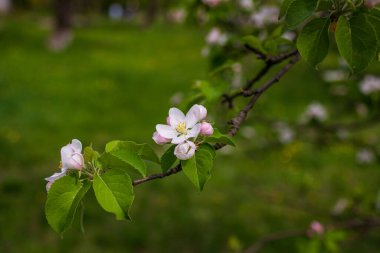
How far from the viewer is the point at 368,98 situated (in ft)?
9.62

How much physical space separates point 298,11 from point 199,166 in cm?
45

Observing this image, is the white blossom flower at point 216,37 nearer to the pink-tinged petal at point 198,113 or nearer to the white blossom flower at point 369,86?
the white blossom flower at point 369,86

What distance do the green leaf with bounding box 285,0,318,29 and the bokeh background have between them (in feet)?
2.66

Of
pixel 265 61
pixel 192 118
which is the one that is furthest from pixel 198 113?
pixel 265 61

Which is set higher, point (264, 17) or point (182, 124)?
point (264, 17)

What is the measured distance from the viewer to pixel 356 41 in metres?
1.18

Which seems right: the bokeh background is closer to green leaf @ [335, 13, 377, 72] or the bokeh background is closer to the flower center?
the flower center

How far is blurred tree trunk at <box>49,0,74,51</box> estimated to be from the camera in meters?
13.1

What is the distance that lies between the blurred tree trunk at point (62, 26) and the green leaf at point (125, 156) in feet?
40.4

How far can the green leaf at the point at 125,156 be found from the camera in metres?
1.16

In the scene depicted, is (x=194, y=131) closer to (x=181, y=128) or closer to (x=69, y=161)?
(x=181, y=128)

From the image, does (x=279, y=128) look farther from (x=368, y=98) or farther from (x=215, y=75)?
(x=215, y=75)

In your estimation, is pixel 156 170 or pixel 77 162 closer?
pixel 77 162

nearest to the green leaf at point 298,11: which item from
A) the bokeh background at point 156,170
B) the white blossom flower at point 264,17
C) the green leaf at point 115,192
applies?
the green leaf at point 115,192
